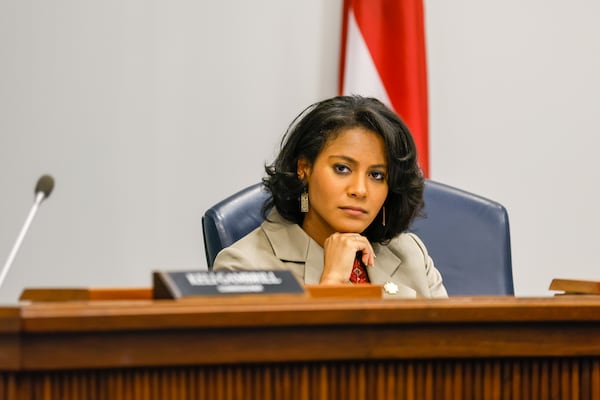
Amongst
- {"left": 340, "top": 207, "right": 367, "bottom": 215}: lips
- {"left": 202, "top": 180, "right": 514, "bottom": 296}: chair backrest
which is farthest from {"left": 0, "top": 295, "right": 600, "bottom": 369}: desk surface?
{"left": 202, "top": 180, "right": 514, "bottom": 296}: chair backrest

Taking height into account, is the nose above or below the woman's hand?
above

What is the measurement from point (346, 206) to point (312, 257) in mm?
169

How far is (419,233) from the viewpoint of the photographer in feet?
9.57

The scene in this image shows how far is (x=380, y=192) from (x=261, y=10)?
119 cm

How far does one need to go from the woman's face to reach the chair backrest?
0.22 meters

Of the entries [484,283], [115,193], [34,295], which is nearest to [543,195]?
[484,283]

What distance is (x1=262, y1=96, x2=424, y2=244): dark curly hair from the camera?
2.73 m

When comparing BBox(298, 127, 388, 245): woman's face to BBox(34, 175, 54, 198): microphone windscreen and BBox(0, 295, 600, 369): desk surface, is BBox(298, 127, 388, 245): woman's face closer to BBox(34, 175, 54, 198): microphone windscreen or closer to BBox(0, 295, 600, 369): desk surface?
BBox(34, 175, 54, 198): microphone windscreen

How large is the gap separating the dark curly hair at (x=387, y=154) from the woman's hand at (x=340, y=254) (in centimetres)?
19

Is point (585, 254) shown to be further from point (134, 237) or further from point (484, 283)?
Answer: point (134, 237)

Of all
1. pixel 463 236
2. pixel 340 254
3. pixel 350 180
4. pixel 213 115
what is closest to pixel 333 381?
pixel 340 254

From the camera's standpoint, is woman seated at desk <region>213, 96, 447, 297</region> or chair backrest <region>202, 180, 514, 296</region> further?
chair backrest <region>202, 180, 514, 296</region>

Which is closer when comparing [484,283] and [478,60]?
[484,283]

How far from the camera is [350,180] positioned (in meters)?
2.66
